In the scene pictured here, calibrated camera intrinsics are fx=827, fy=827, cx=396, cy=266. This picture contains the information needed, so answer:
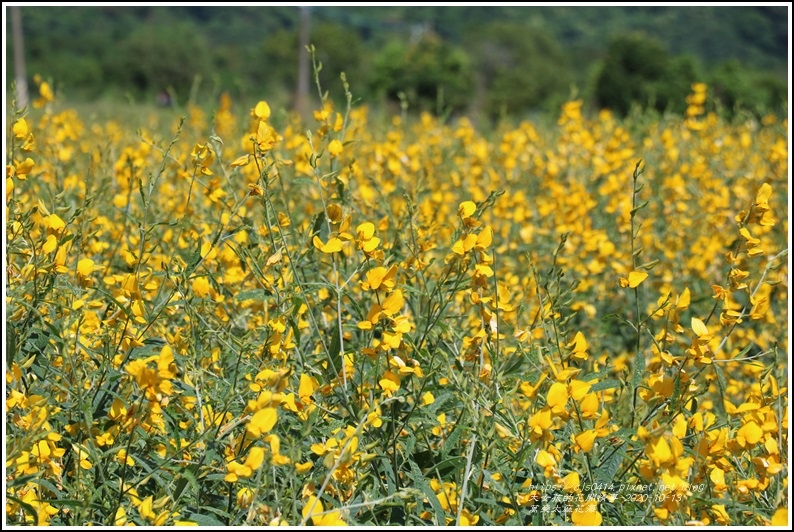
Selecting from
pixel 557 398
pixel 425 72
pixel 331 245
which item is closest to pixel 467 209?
pixel 331 245

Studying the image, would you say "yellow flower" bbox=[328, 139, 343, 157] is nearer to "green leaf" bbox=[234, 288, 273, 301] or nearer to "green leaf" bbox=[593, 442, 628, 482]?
"green leaf" bbox=[234, 288, 273, 301]

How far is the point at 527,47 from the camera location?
A: 4747 centimetres

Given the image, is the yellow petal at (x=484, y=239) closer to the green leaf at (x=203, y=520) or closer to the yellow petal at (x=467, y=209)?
the yellow petal at (x=467, y=209)

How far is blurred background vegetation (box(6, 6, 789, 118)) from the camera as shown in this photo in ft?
43.8

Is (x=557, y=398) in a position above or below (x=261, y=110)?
below

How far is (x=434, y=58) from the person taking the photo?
74.0ft

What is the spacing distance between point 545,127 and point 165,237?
4.27 metres

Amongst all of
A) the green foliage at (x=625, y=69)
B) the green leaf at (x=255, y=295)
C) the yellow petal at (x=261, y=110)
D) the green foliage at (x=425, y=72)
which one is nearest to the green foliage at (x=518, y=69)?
the green foliage at (x=625, y=69)

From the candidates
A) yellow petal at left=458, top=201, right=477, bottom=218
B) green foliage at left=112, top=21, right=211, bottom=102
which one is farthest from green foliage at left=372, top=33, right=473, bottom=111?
yellow petal at left=458, top=201, right=477, bottom=218

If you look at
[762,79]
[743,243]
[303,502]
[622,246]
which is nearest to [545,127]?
[622,246]

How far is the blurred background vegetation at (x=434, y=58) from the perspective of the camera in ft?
43.8

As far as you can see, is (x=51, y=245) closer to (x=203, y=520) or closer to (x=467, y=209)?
(x=203, y=520)

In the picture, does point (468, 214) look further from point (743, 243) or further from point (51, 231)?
point (51, 231)

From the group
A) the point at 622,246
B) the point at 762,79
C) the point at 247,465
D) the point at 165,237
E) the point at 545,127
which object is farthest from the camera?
the point at 762,79
